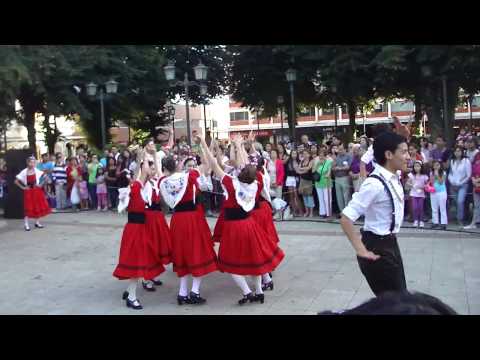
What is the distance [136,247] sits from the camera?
6.82 metres

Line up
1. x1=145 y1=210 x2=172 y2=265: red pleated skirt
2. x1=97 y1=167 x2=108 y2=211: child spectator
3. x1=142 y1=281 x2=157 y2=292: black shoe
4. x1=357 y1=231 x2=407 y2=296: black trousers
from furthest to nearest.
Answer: x1=97 y1=167 x2=108 y2=211: child spectator
x1=142 y1=281 x2=157 y2=292: black shoe
x1=145 y1=210 x2=172 y2=265: red pleated skirt
x1=357 y1=231 x2=407 y2=296: black trousers

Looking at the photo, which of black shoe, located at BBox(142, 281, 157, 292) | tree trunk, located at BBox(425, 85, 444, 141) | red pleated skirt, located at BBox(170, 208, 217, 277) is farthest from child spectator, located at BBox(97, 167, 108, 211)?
tree trunk, located at BBox(425, 85, 444, 141)

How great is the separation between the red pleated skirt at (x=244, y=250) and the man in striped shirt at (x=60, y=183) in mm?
11261

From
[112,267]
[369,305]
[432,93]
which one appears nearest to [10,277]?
[112,267]

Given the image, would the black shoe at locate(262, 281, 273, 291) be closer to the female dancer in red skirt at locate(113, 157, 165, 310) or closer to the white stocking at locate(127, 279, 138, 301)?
the female dancer in red skirt at locate(113, 157, 165, 310)

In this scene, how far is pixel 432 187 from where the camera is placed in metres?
11.4

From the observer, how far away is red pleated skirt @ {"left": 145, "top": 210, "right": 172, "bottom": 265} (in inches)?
275

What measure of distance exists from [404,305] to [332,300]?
17.9 feet

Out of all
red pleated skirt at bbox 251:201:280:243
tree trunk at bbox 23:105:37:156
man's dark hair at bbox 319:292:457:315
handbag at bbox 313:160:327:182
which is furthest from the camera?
tree trunk at bbox 23:105:37:156

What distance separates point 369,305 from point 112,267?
8.00 m

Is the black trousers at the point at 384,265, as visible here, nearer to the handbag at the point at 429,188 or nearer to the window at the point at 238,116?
the handbag at the point at 429,188

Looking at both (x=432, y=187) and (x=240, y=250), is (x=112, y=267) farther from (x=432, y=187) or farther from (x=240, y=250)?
(x=432, y=187)

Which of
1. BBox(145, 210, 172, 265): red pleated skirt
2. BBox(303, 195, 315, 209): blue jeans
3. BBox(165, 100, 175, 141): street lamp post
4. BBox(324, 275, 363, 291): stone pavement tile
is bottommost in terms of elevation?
BBox(324, 275, 363, 291): stone pavement tile

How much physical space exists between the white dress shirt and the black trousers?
76 mm
